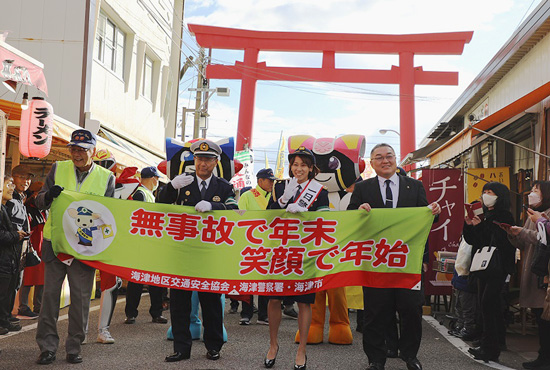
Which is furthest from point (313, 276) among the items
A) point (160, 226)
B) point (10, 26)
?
point (10, 26)

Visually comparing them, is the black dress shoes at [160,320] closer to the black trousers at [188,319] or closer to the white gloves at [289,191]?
the black trousers at [188,319]

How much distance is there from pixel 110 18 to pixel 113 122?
3001 mm

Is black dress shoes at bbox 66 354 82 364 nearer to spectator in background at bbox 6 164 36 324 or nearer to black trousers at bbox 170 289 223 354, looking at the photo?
black trousers at bbox 170 289 223 354

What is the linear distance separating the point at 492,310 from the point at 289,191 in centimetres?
246

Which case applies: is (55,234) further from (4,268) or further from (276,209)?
(276,209)

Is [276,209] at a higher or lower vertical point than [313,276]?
higher

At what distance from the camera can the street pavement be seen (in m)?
5.62

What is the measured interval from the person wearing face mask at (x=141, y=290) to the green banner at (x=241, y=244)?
1.96 meters

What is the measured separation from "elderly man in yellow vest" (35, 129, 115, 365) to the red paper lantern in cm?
307

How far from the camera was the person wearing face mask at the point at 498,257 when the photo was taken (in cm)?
618

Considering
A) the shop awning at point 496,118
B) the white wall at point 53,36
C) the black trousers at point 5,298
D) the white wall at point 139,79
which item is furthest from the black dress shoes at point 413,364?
the white wall at point 139,79

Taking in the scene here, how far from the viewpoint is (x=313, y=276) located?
18.9 ft

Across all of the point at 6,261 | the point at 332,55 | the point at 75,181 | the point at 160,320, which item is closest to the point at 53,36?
the point at 6,261

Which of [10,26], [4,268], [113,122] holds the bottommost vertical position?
[4,268]
